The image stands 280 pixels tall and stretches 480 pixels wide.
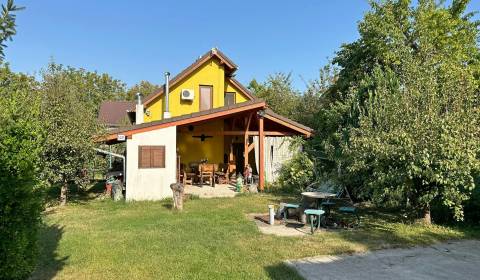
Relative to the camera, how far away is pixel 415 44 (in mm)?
22359

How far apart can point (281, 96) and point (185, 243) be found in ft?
95.1

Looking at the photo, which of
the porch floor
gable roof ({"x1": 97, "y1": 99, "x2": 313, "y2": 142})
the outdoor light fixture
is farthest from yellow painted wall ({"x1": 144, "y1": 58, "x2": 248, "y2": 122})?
the porch floor

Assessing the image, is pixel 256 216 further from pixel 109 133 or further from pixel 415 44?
pixel 415 44

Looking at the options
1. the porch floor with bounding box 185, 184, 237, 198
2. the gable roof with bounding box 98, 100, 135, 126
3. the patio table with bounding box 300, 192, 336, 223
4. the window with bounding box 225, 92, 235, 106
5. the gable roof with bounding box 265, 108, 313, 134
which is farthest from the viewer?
the gable roof with bounding box 98, 100, 135, 126

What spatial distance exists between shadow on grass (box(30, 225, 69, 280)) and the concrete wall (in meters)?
4.89

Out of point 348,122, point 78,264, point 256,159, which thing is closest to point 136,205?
point 78,264

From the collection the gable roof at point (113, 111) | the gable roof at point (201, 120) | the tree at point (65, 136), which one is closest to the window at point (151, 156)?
the gable roof at point (201, 120)

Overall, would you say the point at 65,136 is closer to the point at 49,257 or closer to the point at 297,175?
the point at 49,257

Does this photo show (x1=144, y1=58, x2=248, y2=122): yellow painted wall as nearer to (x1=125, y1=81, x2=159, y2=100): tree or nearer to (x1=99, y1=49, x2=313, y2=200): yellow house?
(x1=99, y1=49, x2=313, y2=200): yellow house

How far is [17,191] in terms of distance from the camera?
202 inches

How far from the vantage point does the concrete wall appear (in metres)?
14.0

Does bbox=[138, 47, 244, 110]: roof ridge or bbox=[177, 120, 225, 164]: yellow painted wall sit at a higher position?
bbox=[138, 47, 244, 110]: roof ridge

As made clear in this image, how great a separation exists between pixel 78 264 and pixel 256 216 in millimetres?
5611

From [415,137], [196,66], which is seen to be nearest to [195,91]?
[196,66]
